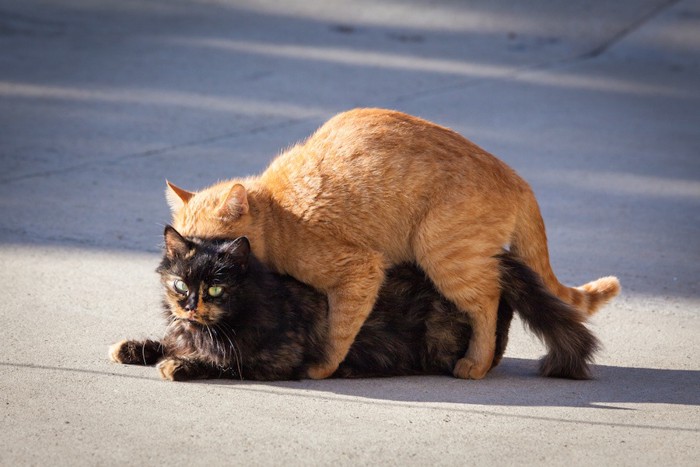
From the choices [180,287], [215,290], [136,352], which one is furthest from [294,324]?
[136,352]

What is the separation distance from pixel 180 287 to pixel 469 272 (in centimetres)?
124

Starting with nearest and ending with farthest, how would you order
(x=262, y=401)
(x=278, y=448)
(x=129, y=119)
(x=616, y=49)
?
(x=278, y=448), (x=262, y=401), (x=129, y=119), (x=616, y=49)

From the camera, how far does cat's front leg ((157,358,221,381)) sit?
4074 millimetres

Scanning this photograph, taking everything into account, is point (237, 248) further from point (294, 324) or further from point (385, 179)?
Answer: point (385, 179)

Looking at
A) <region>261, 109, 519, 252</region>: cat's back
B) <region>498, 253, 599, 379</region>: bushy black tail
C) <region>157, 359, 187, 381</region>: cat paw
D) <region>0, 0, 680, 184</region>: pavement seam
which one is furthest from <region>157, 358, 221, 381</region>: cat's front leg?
<region>0, 0, 680, 184</region>: pavement seam

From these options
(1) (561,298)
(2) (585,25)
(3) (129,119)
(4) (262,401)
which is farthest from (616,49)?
(4) (262,401)

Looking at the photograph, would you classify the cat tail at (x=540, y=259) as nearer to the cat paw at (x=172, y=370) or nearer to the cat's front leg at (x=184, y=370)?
the cat's front leg at (x=184, y=370)

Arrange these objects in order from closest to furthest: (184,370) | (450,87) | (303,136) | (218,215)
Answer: (184,370) < (218,215) < (303,136) < (450,87)

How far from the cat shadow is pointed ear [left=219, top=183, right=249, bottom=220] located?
0.72 m

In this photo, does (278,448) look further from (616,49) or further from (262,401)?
(616,49)

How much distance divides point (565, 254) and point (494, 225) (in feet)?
5.78

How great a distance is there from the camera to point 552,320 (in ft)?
14.1

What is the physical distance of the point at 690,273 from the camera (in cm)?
566

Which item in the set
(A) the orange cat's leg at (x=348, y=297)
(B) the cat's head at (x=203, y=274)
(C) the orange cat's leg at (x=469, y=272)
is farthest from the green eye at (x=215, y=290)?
(C) the orange cat's leg at (x=469, y=272)
